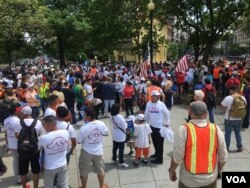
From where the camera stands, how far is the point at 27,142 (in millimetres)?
6828

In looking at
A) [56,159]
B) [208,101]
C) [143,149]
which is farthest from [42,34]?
[56,159]

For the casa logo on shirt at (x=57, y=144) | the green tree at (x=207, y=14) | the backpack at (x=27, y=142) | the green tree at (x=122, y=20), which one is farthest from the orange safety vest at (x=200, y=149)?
the green tree at (x=122, y=20)

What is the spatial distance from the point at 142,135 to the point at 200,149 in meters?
4.02

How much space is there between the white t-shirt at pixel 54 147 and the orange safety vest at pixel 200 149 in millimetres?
2124

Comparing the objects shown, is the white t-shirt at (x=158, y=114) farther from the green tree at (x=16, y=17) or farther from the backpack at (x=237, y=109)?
the green tree at (x=16, y=17)

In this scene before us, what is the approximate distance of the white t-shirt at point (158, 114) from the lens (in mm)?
8570

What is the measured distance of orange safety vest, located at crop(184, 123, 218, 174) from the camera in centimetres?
467

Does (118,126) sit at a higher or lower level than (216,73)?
lower

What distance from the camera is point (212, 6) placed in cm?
2311

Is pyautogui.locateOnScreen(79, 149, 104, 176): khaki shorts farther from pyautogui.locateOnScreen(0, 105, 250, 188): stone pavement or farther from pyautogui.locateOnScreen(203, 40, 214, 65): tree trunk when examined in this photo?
pyautogui.locateOnScreen(203, 40, 214, 65): tree trunk

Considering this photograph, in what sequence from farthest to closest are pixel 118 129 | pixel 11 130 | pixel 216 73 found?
pixel 216 73, pixel 118 129, pixel 11 130

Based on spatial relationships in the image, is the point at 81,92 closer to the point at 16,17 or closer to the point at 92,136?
the point at 92,136

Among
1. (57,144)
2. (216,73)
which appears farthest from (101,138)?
(216,73)

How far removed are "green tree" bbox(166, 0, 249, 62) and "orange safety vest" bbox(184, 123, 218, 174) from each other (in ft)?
61.7
